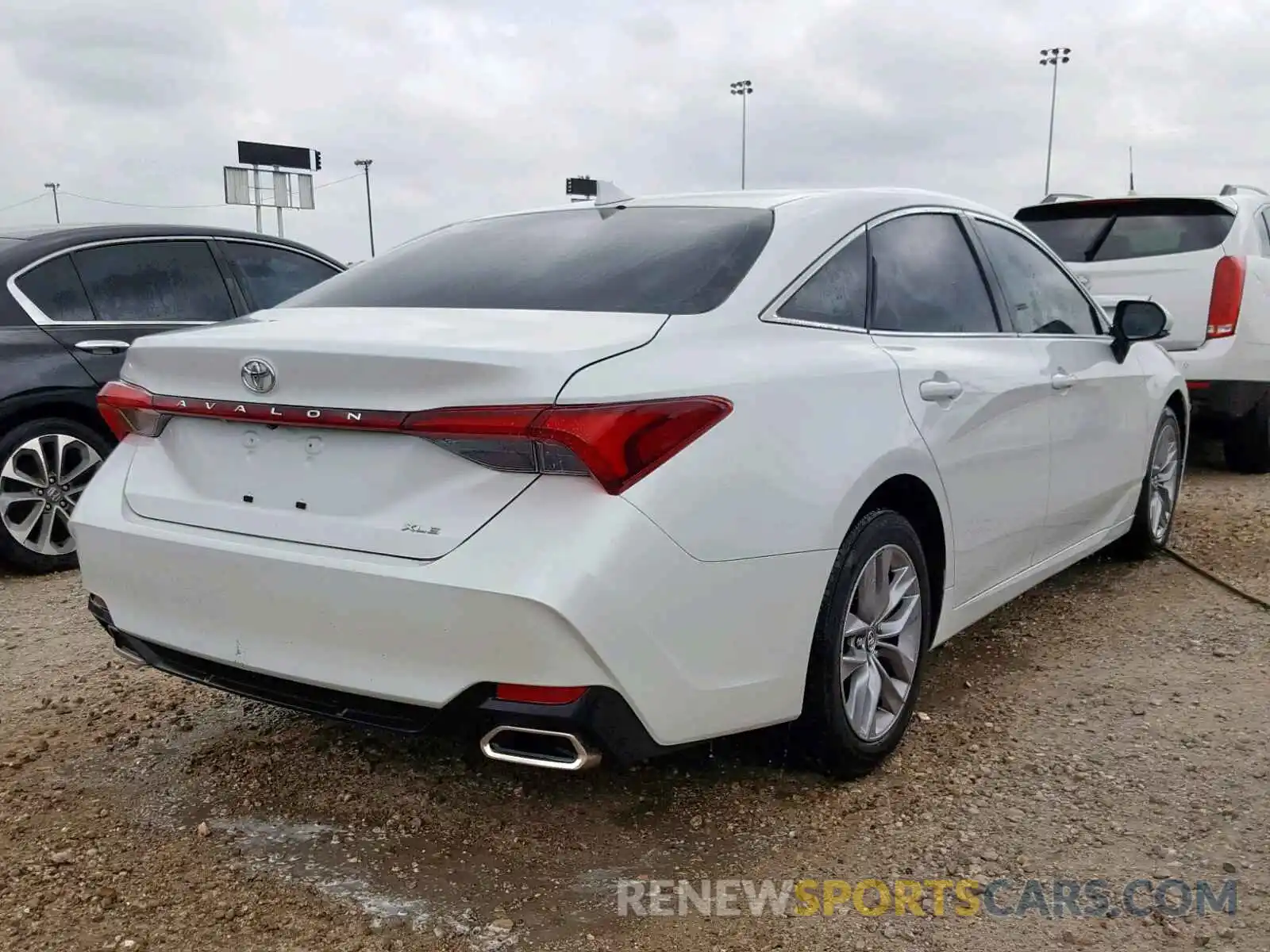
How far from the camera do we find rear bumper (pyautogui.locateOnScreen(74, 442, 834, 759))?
2.19m

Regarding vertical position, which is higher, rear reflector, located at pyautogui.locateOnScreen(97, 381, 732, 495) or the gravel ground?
rear reflector, located at pyautogui.locateOnScreen(97, 381, 732, 495)

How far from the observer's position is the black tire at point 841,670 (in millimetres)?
2743

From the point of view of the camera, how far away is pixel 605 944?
7.63 feet

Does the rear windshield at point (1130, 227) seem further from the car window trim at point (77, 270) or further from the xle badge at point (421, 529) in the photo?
the xle badge at point (421, 529)

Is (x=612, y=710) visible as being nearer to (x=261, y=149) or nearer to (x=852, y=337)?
(x=852, y=337)

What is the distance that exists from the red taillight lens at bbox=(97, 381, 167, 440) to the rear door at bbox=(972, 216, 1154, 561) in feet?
8.59

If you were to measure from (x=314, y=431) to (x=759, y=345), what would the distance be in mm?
982

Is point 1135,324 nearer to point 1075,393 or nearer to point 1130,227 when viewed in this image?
point 1075,393

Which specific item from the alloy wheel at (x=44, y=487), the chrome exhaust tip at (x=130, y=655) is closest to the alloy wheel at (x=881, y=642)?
the chrome exhaust tip at (x=130, y=655)

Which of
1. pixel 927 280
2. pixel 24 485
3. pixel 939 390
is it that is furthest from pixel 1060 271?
pixel 24 485

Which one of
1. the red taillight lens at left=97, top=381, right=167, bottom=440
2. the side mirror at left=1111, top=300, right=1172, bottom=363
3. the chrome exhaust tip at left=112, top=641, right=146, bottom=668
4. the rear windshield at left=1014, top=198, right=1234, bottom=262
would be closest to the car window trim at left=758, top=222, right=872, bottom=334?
the red taillight lens at left=97, top=381, right=167, bottom=440

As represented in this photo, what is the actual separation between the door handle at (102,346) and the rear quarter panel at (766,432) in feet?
12.0

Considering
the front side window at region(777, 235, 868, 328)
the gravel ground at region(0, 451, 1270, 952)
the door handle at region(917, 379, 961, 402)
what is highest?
the front side window at region(777, 235, 868, 328)

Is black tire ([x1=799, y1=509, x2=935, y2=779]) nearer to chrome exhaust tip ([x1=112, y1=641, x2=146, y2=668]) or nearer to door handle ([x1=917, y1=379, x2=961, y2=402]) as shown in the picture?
door handle ([x1=917, y1=379, x2=961, y2=402])
